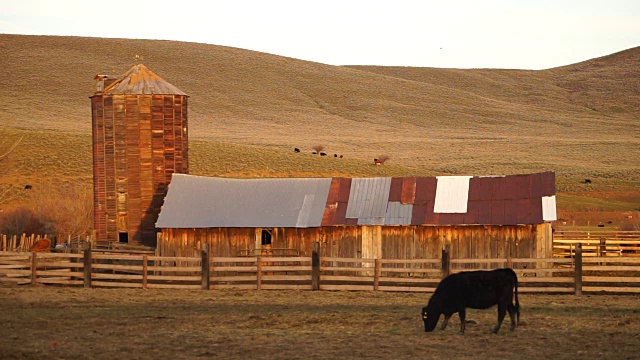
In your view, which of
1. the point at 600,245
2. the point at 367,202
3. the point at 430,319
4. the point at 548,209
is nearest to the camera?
the point at 430,319

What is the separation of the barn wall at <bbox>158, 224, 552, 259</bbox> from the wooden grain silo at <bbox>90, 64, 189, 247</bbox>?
5.37 metres

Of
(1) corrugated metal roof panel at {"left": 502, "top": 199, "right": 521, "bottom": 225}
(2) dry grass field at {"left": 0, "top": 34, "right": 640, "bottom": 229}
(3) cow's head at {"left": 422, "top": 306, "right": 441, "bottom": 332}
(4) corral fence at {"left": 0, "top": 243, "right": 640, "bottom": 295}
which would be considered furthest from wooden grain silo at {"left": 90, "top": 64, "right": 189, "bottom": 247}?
(3) cow's head at {"left": 422, "top": 306, "right": 441, "bottom": 332}

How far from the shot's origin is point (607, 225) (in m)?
53.9

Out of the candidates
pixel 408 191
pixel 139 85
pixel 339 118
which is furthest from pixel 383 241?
pixel 339 118

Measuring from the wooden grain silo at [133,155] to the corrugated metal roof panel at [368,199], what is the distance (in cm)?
801

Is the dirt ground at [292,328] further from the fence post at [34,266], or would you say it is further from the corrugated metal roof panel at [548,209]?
the corrugated metal roof panel at [548,209]

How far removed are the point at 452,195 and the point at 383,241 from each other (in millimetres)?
2613

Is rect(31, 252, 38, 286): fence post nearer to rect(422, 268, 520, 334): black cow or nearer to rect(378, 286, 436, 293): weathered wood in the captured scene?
rect(378, 286, 436, 293): weathered wood

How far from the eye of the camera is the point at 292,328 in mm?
18375

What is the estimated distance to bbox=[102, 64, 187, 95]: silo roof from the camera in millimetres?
36562

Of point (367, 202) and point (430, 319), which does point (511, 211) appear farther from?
point (430, 319)

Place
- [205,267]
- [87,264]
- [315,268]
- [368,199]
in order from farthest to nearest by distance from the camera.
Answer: [368,199], [87,264], [205,267], [315,268]

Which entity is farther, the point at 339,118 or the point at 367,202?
the point at 339,118

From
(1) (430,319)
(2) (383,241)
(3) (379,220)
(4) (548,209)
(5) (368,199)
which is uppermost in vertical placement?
(5) (368,199)
